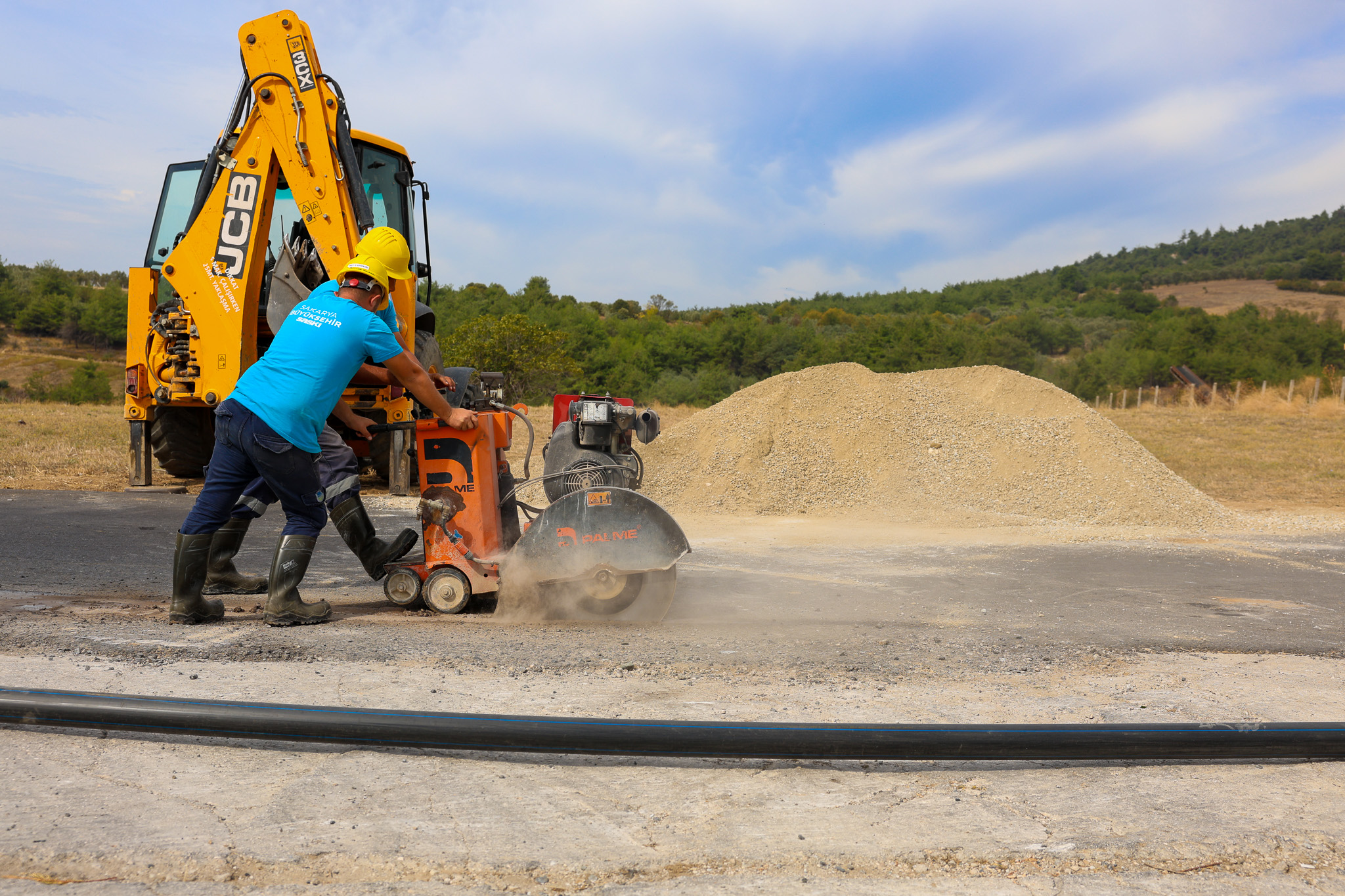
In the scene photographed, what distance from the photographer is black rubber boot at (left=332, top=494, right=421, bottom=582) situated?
193 inches

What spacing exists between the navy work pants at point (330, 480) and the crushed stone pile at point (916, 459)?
24.2ft

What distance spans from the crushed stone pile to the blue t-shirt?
7.97m

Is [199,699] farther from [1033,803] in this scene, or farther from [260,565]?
[260,565]

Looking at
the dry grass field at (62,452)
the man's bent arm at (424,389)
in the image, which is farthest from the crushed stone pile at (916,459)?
the dry grass field at (62,452)

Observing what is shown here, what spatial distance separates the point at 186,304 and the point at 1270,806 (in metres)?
9.51

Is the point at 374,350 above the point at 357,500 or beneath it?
above

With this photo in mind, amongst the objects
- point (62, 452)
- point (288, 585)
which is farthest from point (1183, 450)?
point (62, 452)

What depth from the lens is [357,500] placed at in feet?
16.2

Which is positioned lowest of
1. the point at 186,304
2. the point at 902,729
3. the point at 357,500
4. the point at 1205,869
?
the point at 1205,869

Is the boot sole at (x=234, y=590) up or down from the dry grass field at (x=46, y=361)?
down

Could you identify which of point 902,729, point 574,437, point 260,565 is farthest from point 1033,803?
point 260,565

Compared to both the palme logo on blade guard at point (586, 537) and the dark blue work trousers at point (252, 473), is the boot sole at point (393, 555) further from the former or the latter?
the palme logo on blade guard at point (586, 537)

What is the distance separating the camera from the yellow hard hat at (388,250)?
4.59 metres

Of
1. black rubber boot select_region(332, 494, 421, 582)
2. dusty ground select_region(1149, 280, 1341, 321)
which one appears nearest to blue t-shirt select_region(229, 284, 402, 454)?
black rubber boot select_region(332, 494, 421, 582)
